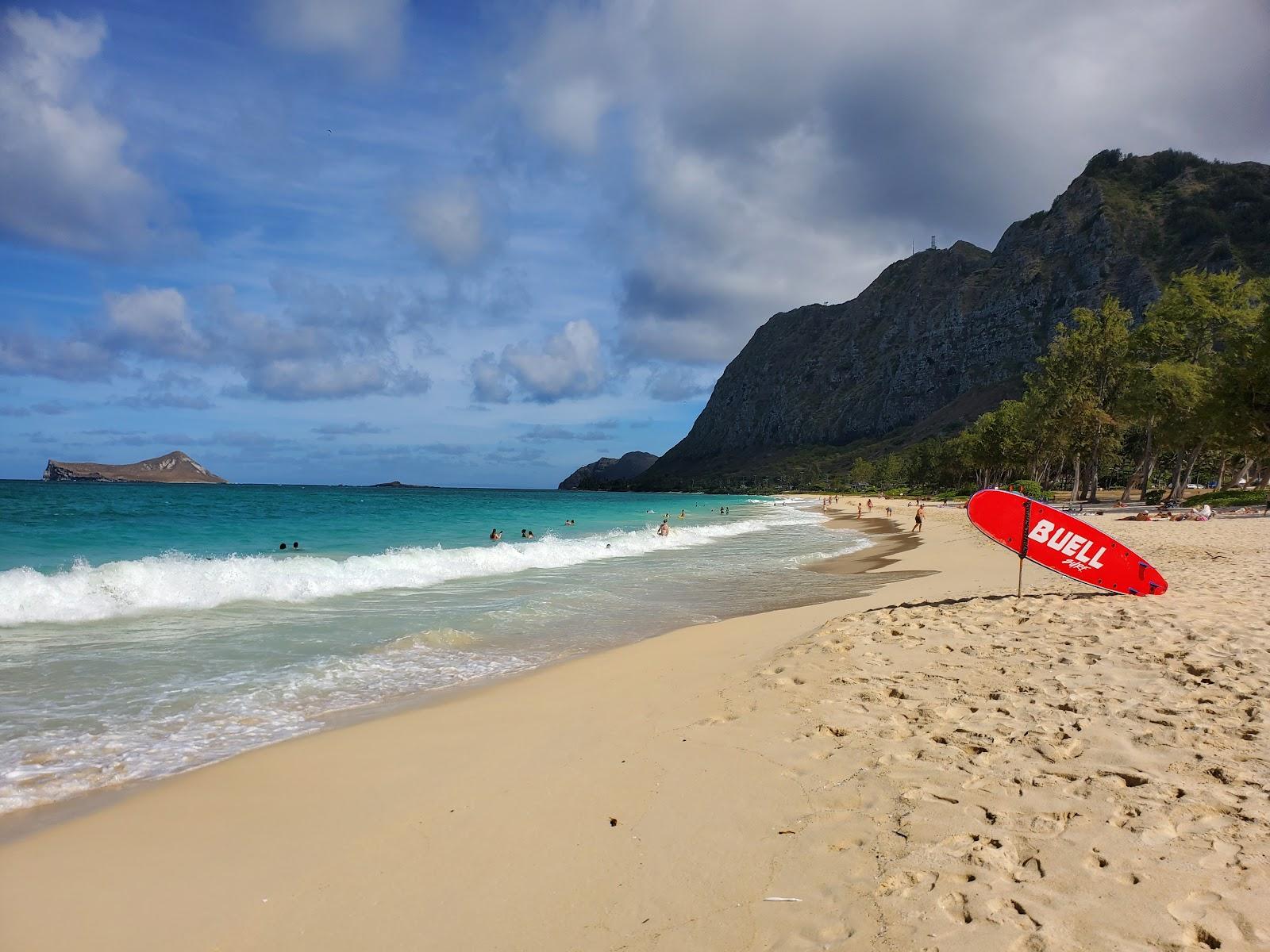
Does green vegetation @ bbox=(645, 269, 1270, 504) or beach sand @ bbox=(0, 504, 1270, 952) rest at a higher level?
green vegetation @ bbox=(645, 269, 1270, 504)

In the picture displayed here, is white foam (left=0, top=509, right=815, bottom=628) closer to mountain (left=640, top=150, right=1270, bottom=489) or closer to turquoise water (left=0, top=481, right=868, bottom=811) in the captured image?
turquoise water (left=0, top=481, right=868, bottom=811)

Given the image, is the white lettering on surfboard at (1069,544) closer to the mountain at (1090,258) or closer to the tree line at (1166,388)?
the tree line at (1166,388)

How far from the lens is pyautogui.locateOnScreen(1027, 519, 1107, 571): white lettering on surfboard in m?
10.7

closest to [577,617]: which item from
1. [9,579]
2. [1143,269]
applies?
[9,579]

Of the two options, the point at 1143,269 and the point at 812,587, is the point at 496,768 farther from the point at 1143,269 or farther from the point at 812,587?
the point at 1143,269

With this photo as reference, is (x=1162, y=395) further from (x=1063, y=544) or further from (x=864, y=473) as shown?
(x=864, y=473)

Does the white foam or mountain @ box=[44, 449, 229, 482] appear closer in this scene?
the white foam

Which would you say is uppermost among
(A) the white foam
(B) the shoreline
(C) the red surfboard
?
(C) the red surfboard

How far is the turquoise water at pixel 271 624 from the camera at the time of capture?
647cm

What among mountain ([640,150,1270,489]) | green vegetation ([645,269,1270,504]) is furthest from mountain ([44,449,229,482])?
green vegetation ([645,269,1270,504])

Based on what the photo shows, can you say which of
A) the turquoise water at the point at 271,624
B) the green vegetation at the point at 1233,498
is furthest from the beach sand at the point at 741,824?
the green vegetation at the point at 1233,498

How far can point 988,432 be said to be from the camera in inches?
3061

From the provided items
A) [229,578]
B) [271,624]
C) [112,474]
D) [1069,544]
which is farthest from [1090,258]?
[112,474]

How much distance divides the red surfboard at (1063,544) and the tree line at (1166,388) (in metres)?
30.0
